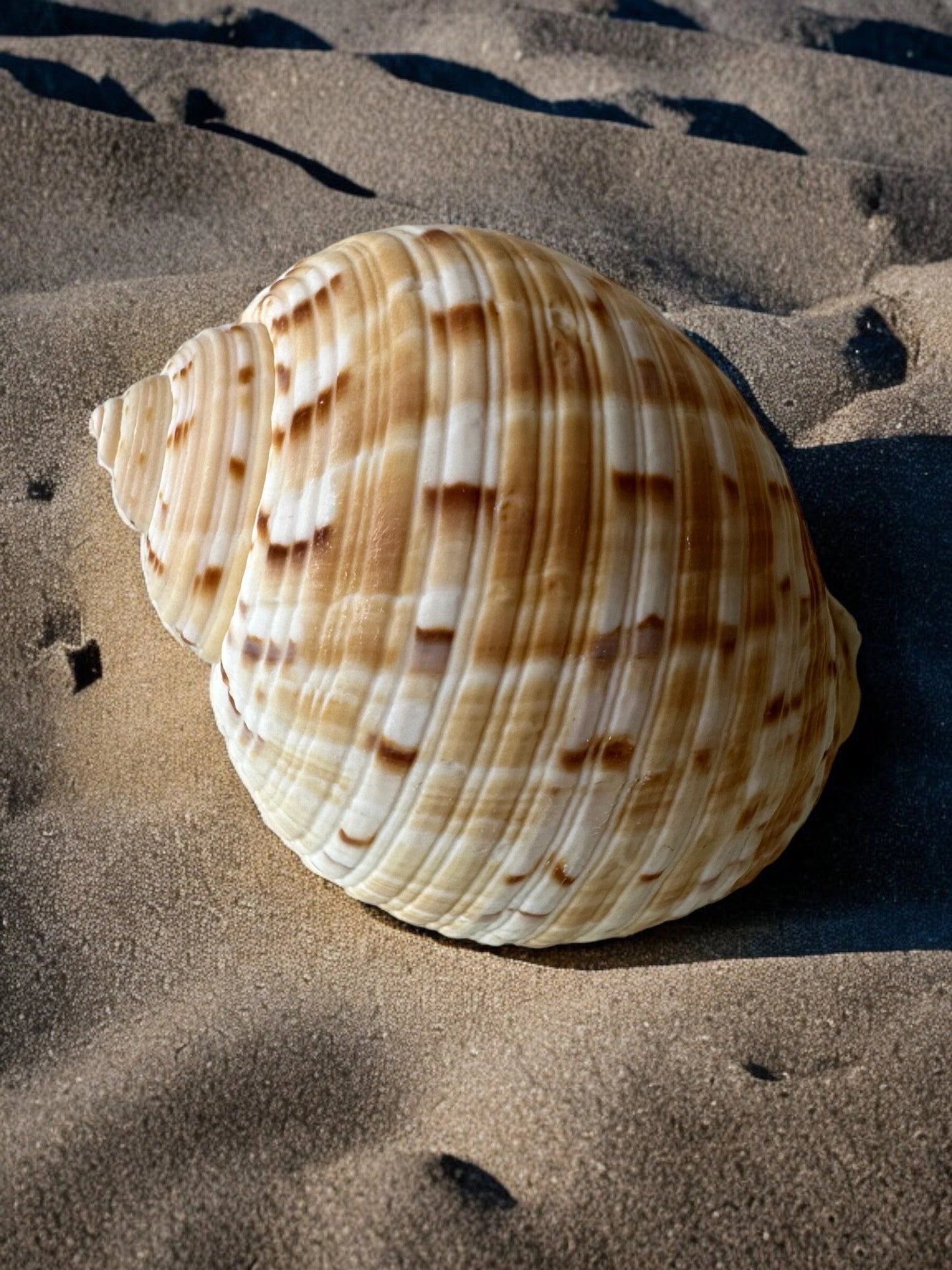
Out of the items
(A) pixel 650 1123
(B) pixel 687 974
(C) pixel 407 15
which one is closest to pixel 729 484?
(B) pixel 687 974

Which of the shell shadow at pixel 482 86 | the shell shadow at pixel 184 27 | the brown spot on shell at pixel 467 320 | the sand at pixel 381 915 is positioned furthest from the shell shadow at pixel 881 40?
the brown spot on shell at pixel 467 320

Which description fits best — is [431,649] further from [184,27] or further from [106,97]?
[184,27]

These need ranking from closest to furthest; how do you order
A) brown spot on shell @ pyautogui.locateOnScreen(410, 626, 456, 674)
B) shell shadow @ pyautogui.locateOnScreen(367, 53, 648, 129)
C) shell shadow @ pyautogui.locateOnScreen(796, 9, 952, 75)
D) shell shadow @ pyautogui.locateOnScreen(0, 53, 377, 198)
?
brown spot on shell @ pyautogui.locateOnScreen(410, 626, 456, 674)
shell shadow @ pyautogui.locateOnScreen(0, 53, 377, 198)
shell shadow @ pyautogui.locateOnScreen(367, 53, 648, 129)
shell shadow @ pyautogui.locateOnScreen(796, 9, 952, 75)

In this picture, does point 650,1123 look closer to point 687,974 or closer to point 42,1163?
point 687,974

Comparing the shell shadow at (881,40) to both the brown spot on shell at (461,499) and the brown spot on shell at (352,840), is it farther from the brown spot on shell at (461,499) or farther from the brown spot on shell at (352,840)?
the brown spot on shell at (352,840)

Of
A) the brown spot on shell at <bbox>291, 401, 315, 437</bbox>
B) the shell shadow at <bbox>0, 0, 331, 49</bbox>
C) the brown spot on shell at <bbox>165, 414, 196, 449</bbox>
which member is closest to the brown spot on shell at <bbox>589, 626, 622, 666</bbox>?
the brown spot on shell at <bbox>291, 401, 315, 437</bbox>

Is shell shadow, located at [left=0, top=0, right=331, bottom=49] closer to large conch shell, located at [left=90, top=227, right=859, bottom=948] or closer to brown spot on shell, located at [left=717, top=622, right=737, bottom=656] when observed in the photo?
large conch shell, located at [left=90, top=227, right=859, bottom=948]

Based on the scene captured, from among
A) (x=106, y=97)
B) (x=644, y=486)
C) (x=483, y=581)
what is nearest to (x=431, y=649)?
(x=483, y=581)
